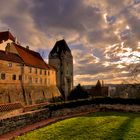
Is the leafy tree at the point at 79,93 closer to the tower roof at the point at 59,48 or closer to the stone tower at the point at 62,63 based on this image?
the stone tower at the point at 62,63

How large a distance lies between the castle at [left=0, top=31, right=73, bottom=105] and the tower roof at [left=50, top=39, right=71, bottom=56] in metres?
6.10

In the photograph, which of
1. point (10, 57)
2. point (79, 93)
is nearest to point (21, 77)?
point (10, 57)

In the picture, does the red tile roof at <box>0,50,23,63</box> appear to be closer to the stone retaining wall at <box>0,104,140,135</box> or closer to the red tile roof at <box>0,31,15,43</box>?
the red tile roof at <box>0,31,15,43</box>

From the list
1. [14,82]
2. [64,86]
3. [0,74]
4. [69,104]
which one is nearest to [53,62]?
[64,86]

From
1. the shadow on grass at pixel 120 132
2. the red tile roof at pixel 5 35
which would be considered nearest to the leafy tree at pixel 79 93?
the red tile roof at pixel 5 35

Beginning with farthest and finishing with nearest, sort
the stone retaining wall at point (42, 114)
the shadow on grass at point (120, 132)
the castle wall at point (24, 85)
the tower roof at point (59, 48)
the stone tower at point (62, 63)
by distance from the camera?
the tower roof at point (59, 48) → the stone tower at point (62, 63) → the castle wall at point (24, 85) → the stone retaining wall at point (42, 114) → the shadow on grass at point (120, 132)

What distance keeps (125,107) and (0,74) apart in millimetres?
22937

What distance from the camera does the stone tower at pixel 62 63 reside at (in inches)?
2820

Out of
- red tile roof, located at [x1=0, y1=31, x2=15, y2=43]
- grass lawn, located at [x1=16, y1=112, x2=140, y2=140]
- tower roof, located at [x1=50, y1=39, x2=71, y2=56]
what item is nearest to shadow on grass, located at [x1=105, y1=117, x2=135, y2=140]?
grass lawn, located at [x1=16, y1=112, x2=140, y2=140]

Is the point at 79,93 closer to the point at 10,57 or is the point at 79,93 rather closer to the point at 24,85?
the point at 24,85

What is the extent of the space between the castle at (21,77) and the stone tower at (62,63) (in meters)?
3.42

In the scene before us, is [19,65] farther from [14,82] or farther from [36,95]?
[36,95]

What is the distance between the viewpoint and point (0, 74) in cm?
4394

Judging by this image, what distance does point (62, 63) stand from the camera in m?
71.9
